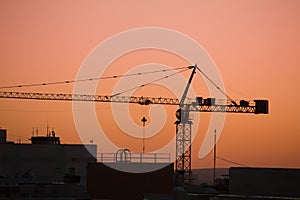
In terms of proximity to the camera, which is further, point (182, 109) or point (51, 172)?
point (182, 109)

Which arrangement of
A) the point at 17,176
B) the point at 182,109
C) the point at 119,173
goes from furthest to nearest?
the point at 182,109 → the point at 17,176 → the point at 119,173

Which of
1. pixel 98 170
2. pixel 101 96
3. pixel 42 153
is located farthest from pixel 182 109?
pixel 98 170

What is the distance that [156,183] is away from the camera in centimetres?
8362

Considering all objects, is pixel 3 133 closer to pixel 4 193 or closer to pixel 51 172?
pixel 51 172

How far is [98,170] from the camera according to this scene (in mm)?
85000

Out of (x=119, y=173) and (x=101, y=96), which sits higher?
(x=101, y=96)

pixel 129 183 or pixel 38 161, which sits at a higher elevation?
pixel 38 161

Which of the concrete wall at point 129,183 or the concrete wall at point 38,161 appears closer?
the concrete wall at point 129,183

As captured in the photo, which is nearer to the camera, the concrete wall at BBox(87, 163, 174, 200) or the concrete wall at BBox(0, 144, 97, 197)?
the concrete wall at BBox(87, 163, 174, 200)

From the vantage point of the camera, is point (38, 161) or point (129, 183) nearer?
point (129, 183)

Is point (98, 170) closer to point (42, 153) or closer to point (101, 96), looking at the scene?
point (42, 153)

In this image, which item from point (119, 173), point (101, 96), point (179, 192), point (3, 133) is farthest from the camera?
point (101, 96)

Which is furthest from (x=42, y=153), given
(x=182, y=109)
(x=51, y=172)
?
→ (x=182, y=109)

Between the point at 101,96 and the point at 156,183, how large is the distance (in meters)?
111
